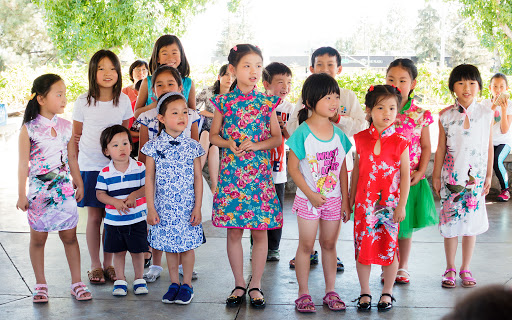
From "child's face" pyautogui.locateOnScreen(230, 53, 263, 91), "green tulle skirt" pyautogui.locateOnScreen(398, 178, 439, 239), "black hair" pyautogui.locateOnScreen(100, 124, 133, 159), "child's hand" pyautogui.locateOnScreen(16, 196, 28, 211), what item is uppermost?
"child's face" pyautogui.locateOnScreen(230, 53, 263, 91)

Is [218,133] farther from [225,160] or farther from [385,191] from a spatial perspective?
[385,191]

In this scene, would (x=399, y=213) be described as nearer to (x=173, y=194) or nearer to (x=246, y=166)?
(x=246, y=166)

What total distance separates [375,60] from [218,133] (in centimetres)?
4000

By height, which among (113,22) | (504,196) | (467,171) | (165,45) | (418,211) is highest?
(113,22)

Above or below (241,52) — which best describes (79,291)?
below

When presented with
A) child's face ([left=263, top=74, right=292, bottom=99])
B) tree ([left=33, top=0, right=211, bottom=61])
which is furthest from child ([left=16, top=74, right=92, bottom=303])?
tree ([left=33, top=0, right=211, bottom=61])

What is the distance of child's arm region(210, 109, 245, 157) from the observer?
330 centimetres

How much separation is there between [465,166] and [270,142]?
52.3 inches

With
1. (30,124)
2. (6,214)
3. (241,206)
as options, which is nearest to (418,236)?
(241,206)

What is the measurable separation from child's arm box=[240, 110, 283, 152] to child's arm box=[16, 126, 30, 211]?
1251mm

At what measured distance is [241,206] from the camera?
3.33 meters

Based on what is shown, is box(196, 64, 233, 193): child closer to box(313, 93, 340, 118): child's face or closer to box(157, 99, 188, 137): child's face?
box(157, 99, 188, 137): child's face

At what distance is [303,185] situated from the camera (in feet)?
10.5

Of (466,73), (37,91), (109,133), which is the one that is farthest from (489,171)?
(37,91)
